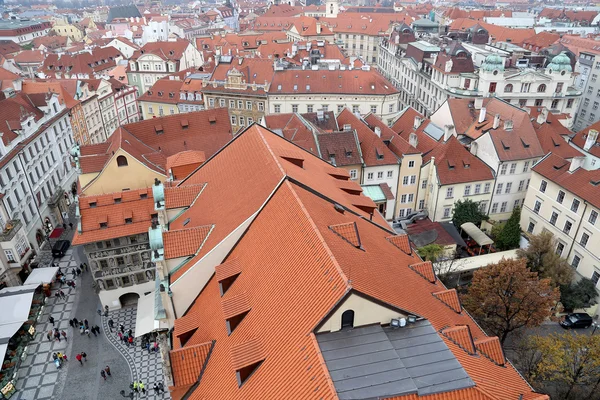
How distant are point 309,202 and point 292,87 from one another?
5461cm

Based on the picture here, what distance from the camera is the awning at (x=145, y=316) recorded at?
1439 inches

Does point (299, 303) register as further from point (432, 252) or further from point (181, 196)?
point (432, 252)

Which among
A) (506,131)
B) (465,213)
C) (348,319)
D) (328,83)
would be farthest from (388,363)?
(328,83)

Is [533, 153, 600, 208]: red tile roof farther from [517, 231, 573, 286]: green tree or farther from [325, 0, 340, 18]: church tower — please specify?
[325, 0, 340, 18]: church tower

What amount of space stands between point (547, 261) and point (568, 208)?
7.78 meters

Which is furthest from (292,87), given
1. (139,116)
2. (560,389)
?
(560,389)

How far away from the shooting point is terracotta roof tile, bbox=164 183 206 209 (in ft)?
106

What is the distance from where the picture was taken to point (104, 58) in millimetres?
112625

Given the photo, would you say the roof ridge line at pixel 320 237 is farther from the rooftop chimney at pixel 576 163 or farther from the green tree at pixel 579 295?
the rooftop chimney at pixel 576 163

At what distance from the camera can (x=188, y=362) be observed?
2184 centimetres

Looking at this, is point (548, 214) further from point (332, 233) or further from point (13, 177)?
point (13, 177)

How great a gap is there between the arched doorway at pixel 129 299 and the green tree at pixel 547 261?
37.0 meters

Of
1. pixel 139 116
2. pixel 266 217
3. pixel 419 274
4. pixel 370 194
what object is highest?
pixel 266 217

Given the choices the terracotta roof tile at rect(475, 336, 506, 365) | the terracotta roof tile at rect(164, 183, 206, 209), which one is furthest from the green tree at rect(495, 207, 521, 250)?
the terracotta roof tile at rect(164, 183, 206, 209)
